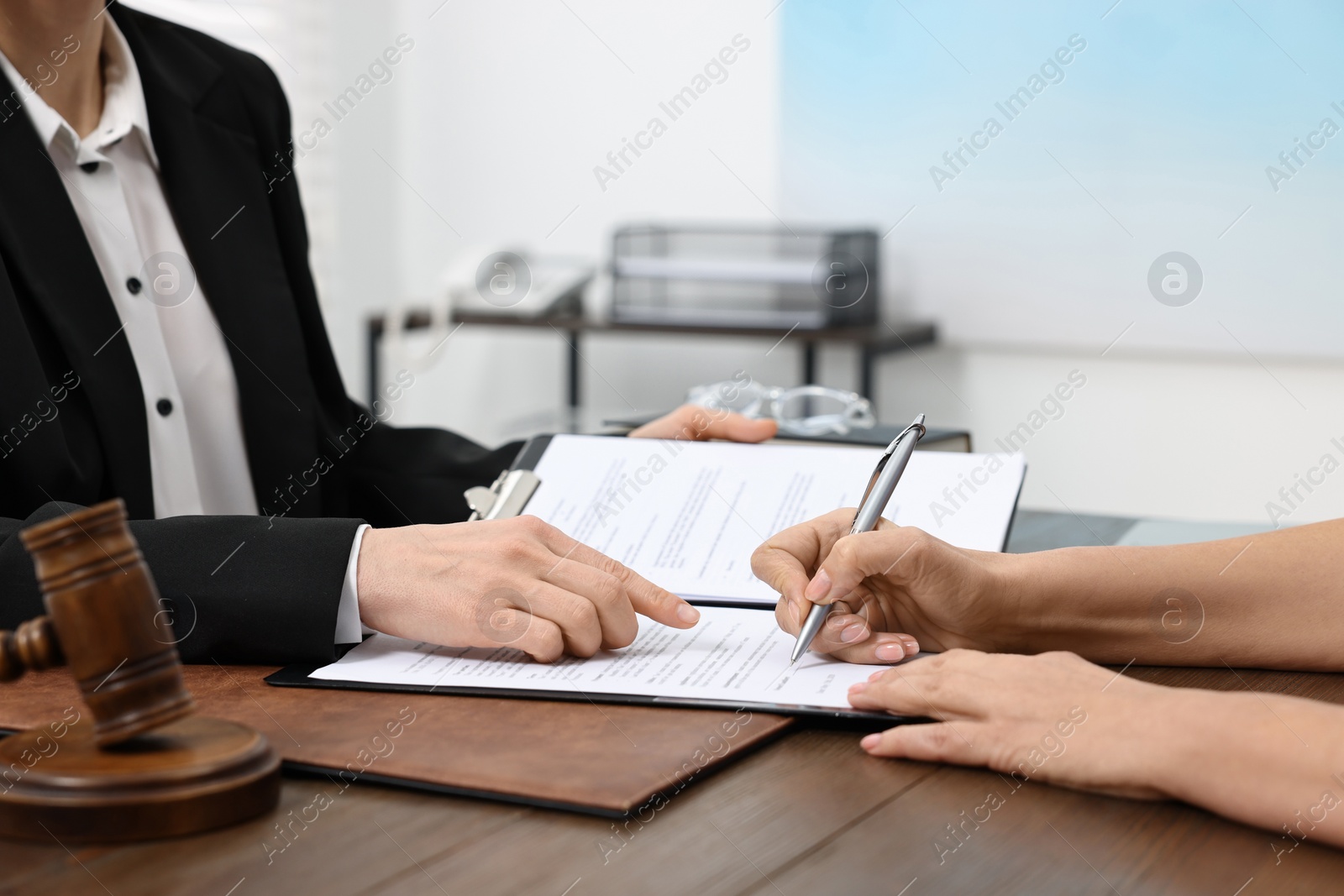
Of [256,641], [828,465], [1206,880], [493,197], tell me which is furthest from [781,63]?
[1206,880]

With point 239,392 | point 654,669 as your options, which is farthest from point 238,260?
point 654,669

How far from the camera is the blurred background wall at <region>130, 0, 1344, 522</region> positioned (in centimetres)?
244

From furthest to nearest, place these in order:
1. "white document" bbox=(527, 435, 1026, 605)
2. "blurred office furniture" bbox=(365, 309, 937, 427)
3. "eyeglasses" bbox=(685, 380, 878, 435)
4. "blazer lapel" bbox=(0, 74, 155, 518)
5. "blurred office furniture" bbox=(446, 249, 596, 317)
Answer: "blurred office furniture" bbox=(446, 249, 596, 317), "blurred office furniture" bbox=(365, 309, 937, 427), "eyeglasses" bbox=(685, 380, 878, 435), "blazer lapel" bbox=(0, 74, 155, 518), "white document" bbox=(527, 435, 1026, 605)

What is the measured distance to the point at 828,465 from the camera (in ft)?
3.69

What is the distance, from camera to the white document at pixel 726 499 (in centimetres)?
101

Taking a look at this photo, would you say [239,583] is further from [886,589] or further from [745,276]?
[745,276]

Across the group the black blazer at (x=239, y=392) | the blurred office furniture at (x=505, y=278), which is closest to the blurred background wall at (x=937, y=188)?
the blurred office furniture at (x=505, y=278)

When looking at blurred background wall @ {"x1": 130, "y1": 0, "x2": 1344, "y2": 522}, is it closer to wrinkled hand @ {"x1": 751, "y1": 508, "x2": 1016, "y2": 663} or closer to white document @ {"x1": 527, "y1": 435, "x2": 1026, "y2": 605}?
white document @ {"x1": 527, "y1": 435, "x2": 1026, "y2": 605}

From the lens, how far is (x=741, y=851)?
1.84 feet

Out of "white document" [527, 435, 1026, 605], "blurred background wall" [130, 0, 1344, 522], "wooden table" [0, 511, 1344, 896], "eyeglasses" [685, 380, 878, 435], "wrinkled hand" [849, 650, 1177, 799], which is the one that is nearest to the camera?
"wooden table" [0, 511, 1344, 896]

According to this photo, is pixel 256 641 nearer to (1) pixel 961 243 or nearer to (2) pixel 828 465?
(2) pixel 828 465

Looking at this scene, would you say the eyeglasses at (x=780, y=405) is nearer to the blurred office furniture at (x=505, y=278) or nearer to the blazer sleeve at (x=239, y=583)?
the blazer sleeve at (x=239, y=583)

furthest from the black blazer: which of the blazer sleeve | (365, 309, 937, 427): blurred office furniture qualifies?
(365, 309, 937, 427): blurred office furniture

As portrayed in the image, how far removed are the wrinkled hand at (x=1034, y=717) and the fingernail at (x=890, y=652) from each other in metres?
0.07
